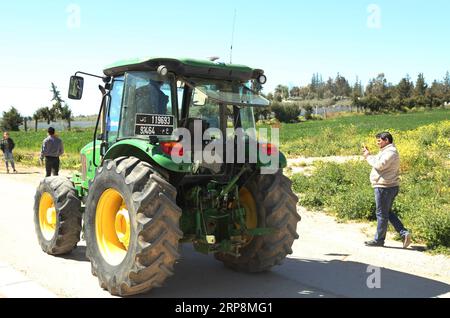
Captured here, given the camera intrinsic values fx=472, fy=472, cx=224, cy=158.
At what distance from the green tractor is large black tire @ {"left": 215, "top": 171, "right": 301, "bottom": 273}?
1 centimetres

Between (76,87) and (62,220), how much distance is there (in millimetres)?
1822

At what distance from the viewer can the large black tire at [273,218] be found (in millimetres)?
5602

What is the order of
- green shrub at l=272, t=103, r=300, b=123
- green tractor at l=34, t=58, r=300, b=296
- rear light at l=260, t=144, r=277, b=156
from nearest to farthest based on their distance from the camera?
green tractor at l=34, t=58, r=300, b=296, rear light at l=260, t=144, r=277, b=156, green shrub at l=272, t=103, r=300, b=123

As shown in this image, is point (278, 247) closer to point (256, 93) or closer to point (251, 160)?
point (251, 160)

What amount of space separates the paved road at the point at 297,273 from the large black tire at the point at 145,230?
1.30 ft

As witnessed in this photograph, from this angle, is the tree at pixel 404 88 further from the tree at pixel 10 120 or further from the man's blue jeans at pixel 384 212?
the man's blue jeans at pixel 384 212

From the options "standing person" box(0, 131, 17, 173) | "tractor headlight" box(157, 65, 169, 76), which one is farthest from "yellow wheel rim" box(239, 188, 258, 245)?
"standing person" box(0, 131, 17, 173)

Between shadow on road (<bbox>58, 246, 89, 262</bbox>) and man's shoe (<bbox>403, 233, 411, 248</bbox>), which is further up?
man's shoe (<bbox>403, 233, 411, 248</bbox>)

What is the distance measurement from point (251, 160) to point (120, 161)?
57.6 inches

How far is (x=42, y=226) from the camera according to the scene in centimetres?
704

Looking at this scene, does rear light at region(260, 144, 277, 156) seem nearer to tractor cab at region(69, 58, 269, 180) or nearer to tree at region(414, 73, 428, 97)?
tractor cab at region(69, 58, 269, 180)

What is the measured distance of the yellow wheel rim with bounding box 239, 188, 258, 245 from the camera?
19.0 feet

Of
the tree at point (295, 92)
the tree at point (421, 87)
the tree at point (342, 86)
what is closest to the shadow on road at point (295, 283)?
the tree at point (421, 87)

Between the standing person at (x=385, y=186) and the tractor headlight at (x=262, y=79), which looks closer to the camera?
the tractor headlight at (x=262, y=79)
